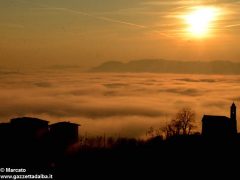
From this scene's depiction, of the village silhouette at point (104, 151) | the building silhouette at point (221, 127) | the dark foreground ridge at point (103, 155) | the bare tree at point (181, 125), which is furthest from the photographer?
the bare tree at point (181, 125)

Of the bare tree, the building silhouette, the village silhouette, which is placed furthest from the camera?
the bare tree

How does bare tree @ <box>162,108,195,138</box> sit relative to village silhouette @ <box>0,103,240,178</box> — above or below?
above

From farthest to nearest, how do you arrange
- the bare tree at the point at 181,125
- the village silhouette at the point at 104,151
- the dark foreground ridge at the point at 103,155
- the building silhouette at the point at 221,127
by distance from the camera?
1. the bare tree at the point at 181,125
2. the building silhouette at the point at 221,127
3. the village silhouette at the point at 104,151
4. the dark foreground ridge at the point at 103,155

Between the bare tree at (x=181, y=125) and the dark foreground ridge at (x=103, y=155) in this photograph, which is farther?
the bare tree at (x=181, y=125)

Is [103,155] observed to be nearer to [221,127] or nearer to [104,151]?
[104,151]

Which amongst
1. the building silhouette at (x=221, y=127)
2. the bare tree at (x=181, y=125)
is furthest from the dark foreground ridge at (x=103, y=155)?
the bare tree at (x=181, y=125)

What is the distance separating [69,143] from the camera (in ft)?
218

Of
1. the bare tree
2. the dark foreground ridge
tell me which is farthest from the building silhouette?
the bare tree

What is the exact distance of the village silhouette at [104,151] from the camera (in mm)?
47812

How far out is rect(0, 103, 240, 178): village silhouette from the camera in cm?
4781

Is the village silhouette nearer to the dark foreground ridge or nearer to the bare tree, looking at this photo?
the dark foreground ridge

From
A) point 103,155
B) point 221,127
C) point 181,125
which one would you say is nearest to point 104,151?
point 103,155

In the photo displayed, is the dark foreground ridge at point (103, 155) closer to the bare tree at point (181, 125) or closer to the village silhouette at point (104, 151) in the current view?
the village silhouette at point (104, 151)

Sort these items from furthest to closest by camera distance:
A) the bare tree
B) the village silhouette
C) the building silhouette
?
the bare tree
the building silhouette
the village silhouette
